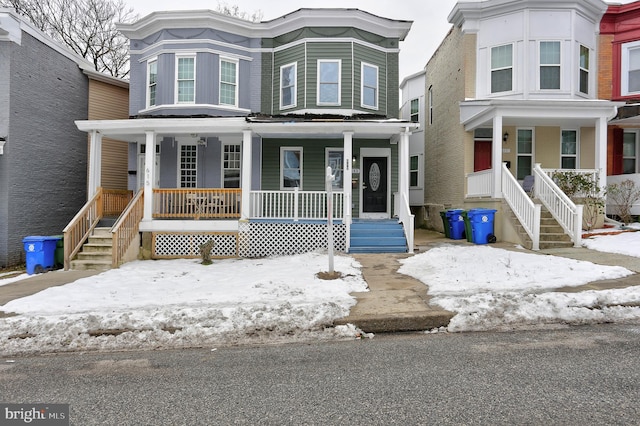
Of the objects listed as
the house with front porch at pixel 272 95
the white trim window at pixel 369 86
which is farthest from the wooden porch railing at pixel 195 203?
the white trim window at pixel 369 86

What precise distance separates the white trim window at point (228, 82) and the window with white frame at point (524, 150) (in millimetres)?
10558

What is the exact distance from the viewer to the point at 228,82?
45.4 ft

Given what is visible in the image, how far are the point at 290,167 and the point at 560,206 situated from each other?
28.3ft

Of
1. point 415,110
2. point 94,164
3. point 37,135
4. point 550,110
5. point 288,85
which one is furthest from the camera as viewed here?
point 415,110

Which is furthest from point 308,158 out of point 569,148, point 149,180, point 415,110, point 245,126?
point 569,148

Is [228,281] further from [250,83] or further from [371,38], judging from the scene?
[371,38]

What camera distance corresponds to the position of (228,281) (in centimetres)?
742

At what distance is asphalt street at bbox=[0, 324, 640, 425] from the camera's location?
9.03ft

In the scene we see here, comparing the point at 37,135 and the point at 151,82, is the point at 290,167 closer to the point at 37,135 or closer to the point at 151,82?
the point at 151,82

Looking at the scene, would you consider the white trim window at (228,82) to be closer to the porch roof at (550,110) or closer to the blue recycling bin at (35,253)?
the blue recycling bin at (35,253)

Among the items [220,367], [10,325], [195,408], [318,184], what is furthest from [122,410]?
[318,184]

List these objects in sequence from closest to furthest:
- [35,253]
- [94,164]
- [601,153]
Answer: [35,253] < [94,164] < [601,153]

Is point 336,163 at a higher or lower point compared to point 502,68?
lower

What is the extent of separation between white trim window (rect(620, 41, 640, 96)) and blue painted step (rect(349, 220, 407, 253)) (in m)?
10.3
